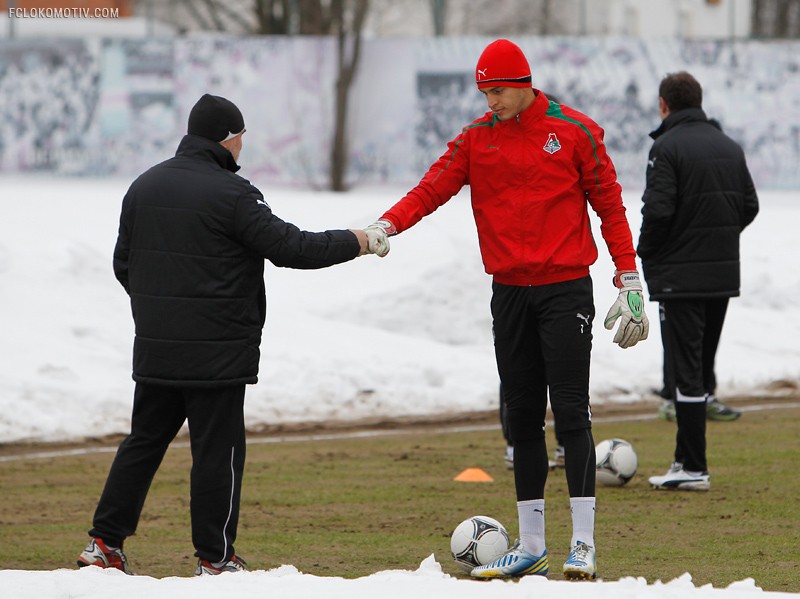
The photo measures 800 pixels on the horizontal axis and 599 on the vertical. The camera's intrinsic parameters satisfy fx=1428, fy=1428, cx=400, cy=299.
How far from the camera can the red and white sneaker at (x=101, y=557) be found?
586 centimetres

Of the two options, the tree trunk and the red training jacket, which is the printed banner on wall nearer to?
the tree trunk

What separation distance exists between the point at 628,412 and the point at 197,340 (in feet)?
23.4

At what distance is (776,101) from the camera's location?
23.8 m

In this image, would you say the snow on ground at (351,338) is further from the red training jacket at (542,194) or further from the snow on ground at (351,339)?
the red training jacket at (542,194)

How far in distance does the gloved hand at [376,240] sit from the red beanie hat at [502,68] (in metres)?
0.76

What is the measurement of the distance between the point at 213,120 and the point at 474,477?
3715mm

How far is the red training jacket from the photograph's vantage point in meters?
5.90

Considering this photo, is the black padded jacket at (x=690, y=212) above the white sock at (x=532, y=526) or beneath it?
above

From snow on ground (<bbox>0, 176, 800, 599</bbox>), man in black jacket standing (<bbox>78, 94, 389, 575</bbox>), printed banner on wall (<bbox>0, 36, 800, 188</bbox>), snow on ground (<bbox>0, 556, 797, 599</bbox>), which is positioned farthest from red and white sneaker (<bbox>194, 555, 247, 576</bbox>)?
printed banner on wall (<bbox>0, 36, 800, 188</bbox>)

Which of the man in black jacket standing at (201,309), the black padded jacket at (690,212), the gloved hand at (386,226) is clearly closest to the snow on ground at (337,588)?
the man in black jacket standing at (201,309)

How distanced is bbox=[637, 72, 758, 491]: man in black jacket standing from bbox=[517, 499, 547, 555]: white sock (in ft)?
7.55

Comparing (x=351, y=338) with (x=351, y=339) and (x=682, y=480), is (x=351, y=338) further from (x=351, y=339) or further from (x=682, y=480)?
(x=682, y=480)

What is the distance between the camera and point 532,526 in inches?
239

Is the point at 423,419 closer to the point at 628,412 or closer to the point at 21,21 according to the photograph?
the point at 628,412
